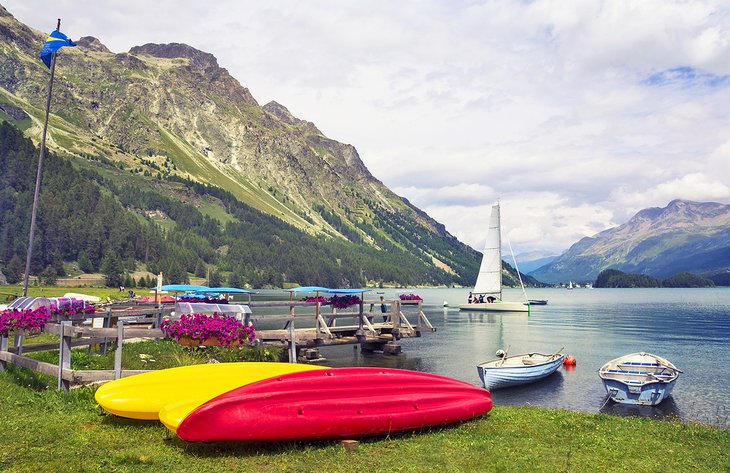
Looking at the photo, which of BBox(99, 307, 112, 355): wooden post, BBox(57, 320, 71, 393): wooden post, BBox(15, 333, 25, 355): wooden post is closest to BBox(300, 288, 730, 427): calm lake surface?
BBox(99, 307, 112, 355): wooden post

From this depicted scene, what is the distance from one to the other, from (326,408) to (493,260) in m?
107

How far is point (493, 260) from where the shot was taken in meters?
115

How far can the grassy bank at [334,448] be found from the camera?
1066cm

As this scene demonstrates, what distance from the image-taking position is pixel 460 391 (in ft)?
50.0

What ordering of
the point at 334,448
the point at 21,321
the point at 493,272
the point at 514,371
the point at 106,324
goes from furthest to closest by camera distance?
the point at 493,272 < the point at 514,371 < the point at 106,324 < the point at 21,321 < the point at 334,448

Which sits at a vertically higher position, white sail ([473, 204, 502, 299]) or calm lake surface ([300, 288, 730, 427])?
white sail ([473, 204, 502, 299])

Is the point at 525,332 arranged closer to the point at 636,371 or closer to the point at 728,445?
the point at 636,371

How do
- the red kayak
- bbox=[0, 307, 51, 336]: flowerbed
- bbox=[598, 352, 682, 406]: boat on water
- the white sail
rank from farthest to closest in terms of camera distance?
the white sail → bbox=[598, 352, 682, 406]: boat on water → bbox=[0, 307, 51, 336]: flowerbed → the red kayak

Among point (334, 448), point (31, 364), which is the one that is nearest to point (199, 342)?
point (31, 364)

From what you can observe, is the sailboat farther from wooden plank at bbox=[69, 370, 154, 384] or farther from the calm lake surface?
wooden plank at bbox=[69, 370, 154, 384]

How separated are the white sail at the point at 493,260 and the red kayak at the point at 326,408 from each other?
10084 cm

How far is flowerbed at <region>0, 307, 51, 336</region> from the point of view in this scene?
16.7 meters

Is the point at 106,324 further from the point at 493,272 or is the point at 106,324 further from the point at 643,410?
the point at 493,272

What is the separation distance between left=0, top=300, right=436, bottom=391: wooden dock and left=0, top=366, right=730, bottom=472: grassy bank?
78cm
